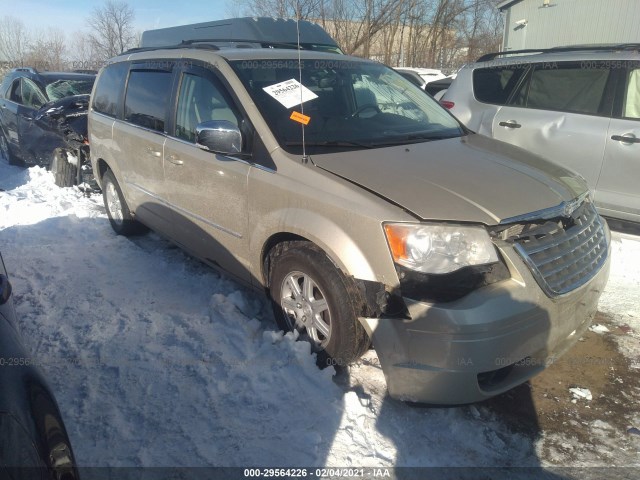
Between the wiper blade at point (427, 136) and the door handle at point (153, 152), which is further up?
the wiper blade at point (427, 136)

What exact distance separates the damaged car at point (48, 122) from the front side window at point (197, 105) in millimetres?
3913

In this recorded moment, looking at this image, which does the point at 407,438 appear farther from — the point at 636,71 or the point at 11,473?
the point at 636,71

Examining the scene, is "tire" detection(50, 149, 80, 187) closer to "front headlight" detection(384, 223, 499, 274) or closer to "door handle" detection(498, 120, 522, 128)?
"door handle" detection(498, 120, 522, 128)

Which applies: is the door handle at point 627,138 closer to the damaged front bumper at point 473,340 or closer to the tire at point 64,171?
the damaged front bumper at point 473,340

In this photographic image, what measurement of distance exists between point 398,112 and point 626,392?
232cm

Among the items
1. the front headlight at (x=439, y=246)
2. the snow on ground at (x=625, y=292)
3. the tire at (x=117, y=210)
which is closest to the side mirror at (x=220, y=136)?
the front headlight at (x=439, y=246)

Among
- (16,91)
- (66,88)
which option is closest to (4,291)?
(66,88)

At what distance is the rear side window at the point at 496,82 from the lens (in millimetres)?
5660

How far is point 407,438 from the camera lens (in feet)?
8.32

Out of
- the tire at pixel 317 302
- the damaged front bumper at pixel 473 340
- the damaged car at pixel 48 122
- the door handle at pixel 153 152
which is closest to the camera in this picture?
the damaged front bumper at pixel 473 340

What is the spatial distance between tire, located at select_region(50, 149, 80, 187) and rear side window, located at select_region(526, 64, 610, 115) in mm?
6067

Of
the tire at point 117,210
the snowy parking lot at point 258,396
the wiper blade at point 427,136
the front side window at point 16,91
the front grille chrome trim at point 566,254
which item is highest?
the front side window at point 16,91

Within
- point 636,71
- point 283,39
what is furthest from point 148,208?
point 283,39

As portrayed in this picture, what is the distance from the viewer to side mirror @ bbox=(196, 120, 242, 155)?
3.01 meters
